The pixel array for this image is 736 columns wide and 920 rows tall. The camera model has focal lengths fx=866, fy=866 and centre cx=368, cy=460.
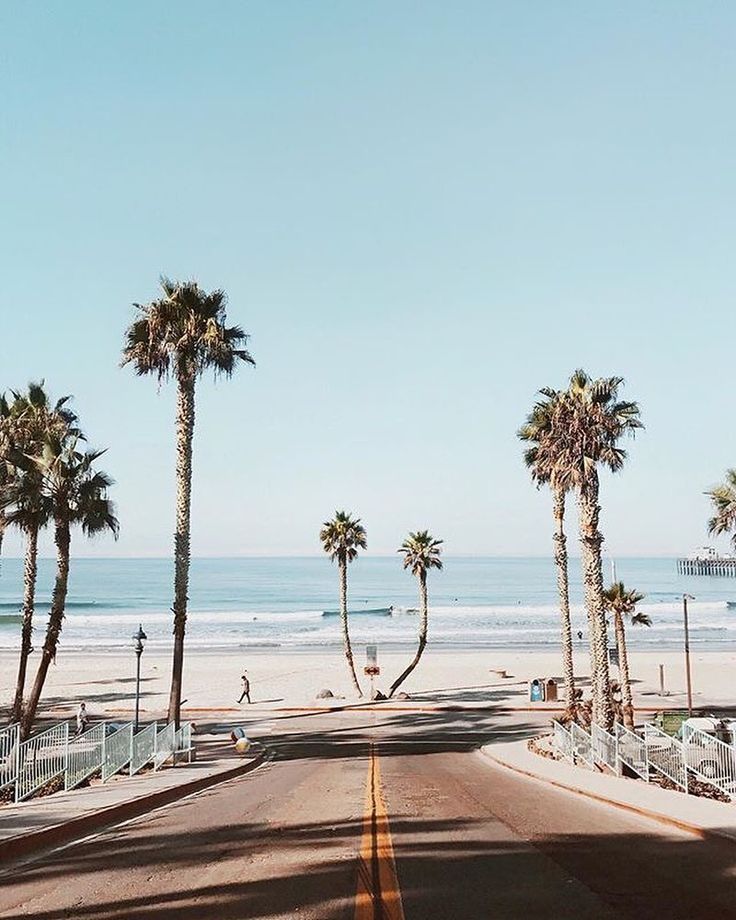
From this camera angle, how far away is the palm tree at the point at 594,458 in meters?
27.2

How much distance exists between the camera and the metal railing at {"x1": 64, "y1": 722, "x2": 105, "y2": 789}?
63.7 ft

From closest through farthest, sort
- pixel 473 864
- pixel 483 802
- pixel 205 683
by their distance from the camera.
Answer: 1. pixel 473 864
2. pixel 483 802
3. pixel 205 683

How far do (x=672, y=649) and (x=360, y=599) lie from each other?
8352 cm

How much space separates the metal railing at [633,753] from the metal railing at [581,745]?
2293 millimetres

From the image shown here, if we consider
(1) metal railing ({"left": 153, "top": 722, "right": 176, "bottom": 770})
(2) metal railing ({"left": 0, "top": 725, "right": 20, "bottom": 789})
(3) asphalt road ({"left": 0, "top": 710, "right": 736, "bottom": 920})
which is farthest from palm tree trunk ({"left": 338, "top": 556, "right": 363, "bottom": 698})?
(2) metal railing ({"left": 0, "top": 725, "right": 20, "bottom": 789})

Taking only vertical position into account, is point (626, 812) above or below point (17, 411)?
below

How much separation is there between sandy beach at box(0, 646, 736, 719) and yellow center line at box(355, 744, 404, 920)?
3363 centimetres

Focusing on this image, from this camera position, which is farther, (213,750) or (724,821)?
(213,750)

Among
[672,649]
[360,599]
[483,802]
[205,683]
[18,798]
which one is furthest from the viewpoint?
[360,599]

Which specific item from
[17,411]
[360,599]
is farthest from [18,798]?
[360,599]

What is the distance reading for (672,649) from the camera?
83.8 meters

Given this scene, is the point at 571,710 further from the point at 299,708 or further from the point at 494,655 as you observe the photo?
the point at 494,655

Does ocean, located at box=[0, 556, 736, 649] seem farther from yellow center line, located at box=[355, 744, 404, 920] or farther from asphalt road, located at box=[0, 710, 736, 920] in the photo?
yellow center line, located at box=[355, 744, 404, 920]

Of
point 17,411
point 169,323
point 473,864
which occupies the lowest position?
point 473,864
